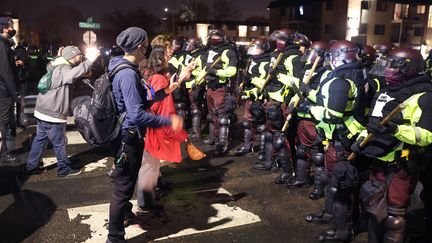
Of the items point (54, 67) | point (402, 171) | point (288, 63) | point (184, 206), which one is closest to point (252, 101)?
point (288, 63)

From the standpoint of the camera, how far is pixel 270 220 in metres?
4.87

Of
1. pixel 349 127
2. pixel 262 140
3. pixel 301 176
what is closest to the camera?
pixel 349 127

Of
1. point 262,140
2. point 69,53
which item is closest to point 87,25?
point 69,53

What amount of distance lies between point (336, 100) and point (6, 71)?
5341 mm

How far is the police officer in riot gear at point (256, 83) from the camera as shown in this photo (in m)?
6.87

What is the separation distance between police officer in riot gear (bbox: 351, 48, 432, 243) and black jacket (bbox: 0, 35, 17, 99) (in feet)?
18.2

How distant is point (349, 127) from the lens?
413cm

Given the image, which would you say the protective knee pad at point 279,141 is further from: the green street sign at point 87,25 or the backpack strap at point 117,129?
the green street sign at point 87,25

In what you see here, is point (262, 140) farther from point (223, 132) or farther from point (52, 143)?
point (52, 143)

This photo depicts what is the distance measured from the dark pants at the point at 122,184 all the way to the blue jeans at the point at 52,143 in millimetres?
2732

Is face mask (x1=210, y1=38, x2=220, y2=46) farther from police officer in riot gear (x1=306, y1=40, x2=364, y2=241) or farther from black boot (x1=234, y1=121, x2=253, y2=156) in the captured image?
police officer in riot gear (x1=306, y1=40, x2=364, y2=241)

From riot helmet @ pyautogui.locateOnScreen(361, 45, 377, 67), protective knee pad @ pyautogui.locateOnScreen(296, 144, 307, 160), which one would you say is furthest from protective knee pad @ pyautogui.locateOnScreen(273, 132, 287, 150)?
riot helmet @ pyautogui.locateOnScreen(361, 45, 377, 67)

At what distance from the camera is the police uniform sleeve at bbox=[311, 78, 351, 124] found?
3.90 metres

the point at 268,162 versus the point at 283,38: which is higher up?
the point at 283,38
